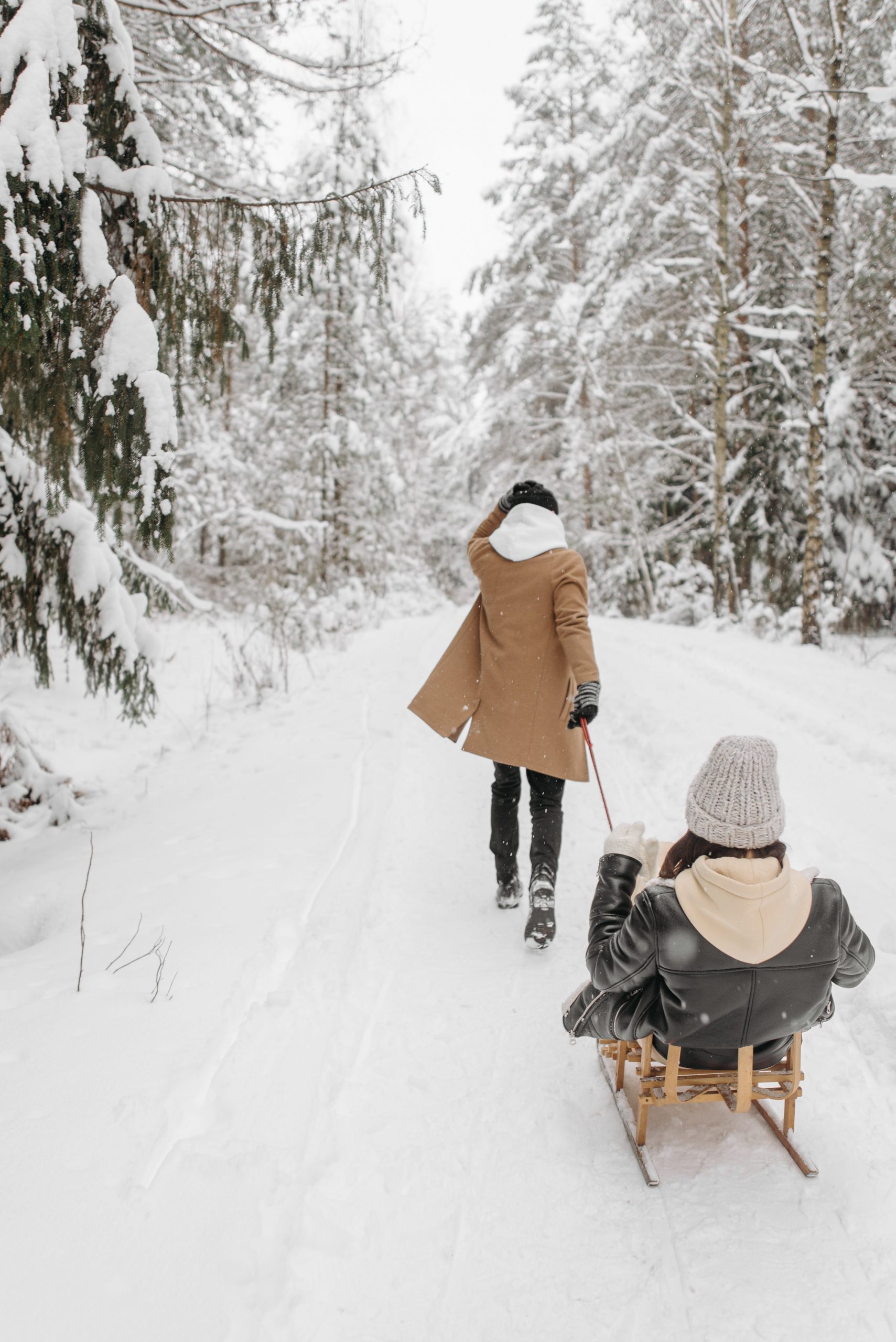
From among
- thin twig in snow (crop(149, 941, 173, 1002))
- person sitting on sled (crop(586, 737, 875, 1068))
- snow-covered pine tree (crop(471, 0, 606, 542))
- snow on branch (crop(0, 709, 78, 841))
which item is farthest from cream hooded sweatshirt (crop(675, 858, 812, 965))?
snow-covered pine tree (crop(471, 0, 606, 542))

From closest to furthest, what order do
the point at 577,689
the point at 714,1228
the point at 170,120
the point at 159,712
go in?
1. the point at 714,1228
2. the point at 577,689
3. the point at 170,120
4. the point at 159,712

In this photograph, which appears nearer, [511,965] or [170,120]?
[511,965]

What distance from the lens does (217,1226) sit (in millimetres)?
2076

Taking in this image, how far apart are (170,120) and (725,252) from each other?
1113 cm

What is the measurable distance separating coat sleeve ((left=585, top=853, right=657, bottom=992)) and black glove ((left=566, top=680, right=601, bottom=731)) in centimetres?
103

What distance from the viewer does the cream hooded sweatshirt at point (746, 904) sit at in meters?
2.04

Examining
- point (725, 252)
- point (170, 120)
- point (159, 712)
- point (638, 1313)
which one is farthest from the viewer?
point (725, 252)

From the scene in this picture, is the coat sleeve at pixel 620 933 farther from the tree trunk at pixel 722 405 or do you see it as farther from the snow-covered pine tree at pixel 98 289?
the tree trunk at pixel 722 405

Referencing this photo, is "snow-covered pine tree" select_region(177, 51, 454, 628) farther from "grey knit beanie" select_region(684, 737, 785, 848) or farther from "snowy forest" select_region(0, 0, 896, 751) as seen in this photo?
"grey knit beanie" select_region(684, 737, 785, 848)

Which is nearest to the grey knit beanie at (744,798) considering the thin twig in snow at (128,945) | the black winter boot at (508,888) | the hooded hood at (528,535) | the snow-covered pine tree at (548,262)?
the hooded hood at (528,535)

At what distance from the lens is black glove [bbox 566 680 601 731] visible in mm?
3451

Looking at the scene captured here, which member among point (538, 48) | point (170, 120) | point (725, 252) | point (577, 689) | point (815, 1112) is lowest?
point (815, 1112)

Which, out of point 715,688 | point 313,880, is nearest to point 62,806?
point 313,880

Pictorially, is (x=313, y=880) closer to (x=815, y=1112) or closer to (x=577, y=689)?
(x=577, y=689)
